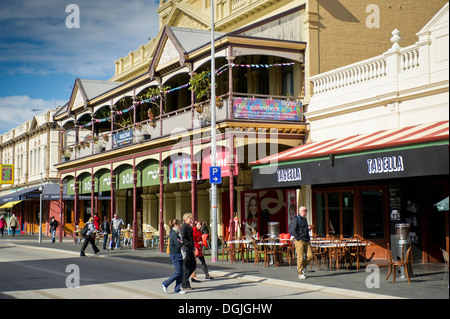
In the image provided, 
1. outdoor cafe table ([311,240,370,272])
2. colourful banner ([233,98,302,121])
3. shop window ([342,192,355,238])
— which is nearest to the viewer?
outdoor cafe table ([311,240,370,272])

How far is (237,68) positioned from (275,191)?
5.94 meters

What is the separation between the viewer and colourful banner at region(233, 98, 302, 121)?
2206cm

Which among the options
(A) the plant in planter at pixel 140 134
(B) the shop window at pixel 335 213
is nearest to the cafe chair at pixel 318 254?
(B) the shop window at pixel 335 213

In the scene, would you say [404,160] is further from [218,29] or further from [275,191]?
[218,29]

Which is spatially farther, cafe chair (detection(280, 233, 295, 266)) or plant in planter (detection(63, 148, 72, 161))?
plant in planter (detection(63, 148, 72, 161))

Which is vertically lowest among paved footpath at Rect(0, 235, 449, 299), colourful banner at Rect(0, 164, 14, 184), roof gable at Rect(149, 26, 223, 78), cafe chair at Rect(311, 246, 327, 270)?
paved footpath at Rect(0, 235, 449, 299)

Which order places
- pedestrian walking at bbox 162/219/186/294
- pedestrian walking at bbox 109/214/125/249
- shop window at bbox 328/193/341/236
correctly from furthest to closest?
1. pedestrian walking at bbox 109/214/125/249
2. shop window at bbox 328/193/341/236
3. pedestrian walking at bbox 162/219/186/294

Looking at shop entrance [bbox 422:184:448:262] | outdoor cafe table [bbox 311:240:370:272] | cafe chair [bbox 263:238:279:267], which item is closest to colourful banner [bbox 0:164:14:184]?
cafe chair [bbox 263:238:279:267]

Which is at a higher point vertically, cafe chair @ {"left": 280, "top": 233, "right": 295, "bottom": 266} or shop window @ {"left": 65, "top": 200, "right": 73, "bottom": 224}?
shop window @ {"left": 65, "top": 200, "right": 73, "bottom": 224}

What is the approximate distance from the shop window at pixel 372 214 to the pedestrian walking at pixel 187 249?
28.0 ft

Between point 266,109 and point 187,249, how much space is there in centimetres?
985

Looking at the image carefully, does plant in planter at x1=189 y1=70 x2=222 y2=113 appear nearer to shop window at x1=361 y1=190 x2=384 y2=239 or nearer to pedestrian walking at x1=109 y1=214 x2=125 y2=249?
shop window at x1=361 y1=190 x2=384 y2=239

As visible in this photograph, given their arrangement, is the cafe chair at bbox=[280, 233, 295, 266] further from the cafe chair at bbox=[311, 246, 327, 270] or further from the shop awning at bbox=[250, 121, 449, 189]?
the shop awning at bbox=[250, 121, 449, 189]

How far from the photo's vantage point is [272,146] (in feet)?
77.5
